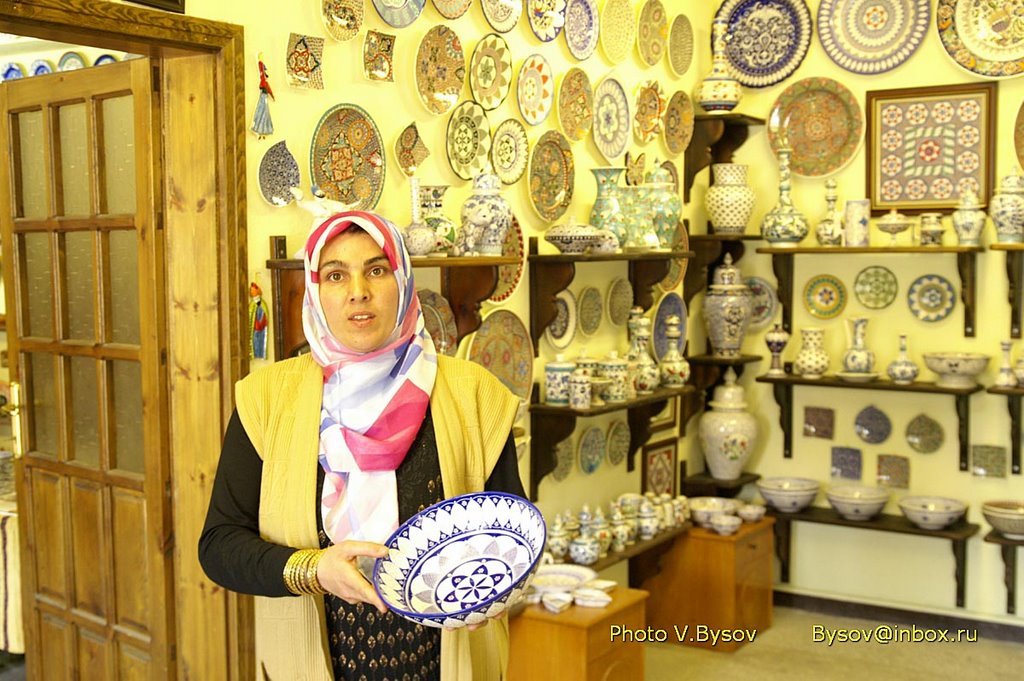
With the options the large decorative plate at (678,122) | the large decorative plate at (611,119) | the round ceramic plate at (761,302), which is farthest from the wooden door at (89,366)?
the round ceramic plate at (761,302)

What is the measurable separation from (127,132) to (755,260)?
9.07 feet

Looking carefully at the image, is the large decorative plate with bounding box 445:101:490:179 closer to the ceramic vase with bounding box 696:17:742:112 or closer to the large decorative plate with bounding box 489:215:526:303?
the large decorative plate with bounding box 489:215:526:303

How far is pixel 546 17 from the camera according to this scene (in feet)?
12.1

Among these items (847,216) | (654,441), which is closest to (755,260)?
(847,216)

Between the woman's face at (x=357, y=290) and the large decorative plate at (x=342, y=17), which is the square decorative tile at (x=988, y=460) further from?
→ the woman's face at (x=357, y=290)

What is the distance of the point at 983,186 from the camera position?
4207mm

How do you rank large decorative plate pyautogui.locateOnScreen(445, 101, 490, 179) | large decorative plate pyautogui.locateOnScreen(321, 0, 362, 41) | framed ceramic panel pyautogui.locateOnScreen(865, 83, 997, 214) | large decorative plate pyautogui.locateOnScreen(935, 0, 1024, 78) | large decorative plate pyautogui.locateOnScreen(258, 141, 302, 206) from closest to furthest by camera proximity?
large decorative plate pyautogui.locateOnScreen(258, 141, 302, 206) → large decorative plate pyautogui.locateOnScreen(321, 0, 362, 41) → large decorative plate pyautogui.locateOnScreen(445, 101, 490, 179) → large decorative plate pyautogui.locateOnScreen(935, 0, 1024, 78) → framed ceramic panel pyautogui.locateOnScreen(865, 83, 997, 214)

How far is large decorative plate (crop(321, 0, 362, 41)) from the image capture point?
2807 millimetres

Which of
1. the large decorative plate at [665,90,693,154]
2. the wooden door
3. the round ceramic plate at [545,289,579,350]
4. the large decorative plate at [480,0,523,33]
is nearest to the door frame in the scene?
the wooden door

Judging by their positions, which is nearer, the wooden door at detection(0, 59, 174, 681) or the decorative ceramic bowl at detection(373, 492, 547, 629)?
the decorative ceramic bowl at detection(373, 492, 547, 629)

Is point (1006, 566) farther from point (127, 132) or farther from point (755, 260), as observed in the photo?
point (127, 132)

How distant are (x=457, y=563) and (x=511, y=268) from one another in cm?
196

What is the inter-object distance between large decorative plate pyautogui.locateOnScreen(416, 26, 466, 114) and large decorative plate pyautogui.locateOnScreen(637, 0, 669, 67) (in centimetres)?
111

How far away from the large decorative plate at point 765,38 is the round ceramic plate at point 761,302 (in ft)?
2.60
